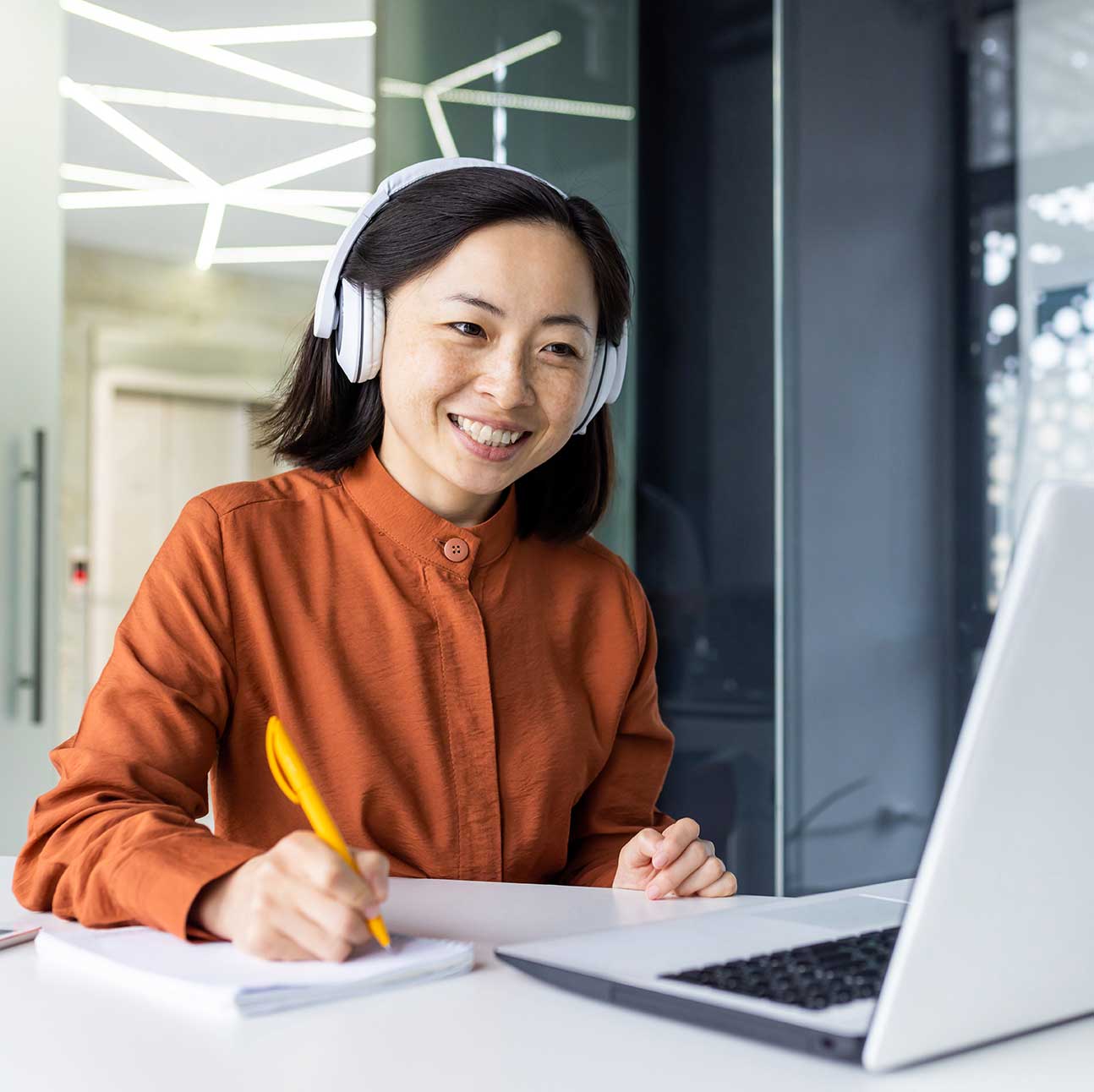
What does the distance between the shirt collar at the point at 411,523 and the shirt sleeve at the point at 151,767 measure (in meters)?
0.16

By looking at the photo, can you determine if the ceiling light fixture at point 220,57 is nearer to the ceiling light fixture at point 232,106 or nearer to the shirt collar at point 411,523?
the ceiling light fixture at point 232,106

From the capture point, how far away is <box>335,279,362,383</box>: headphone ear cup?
4.25 ft

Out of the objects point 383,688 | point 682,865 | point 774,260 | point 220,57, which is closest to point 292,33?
point 220,57

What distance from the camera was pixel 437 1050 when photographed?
60 cm

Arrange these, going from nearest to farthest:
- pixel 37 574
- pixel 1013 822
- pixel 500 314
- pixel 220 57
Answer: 1. pixel 1013 822
2. pixel 500 314
3. pixel 37 574
4. pixel 220 57

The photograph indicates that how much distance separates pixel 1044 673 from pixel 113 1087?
41cm

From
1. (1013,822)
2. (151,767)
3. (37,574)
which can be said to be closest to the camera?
(1013,822)

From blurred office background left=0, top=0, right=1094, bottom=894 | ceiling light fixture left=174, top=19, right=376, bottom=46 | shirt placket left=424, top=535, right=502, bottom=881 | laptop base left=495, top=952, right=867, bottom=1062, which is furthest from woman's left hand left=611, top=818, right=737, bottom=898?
ceiling light fixture left=174, top=19, right=376, bottom=46

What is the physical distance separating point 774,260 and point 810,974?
2.64 metres

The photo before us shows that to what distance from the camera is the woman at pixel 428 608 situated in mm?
1146

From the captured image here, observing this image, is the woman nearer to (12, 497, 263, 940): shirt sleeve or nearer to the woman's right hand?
(12, 497, 263, 940): shirt sleeve

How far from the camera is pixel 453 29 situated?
300cm

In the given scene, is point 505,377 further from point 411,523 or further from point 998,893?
point 998,893

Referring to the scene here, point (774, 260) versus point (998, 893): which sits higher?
point (774, 260)
